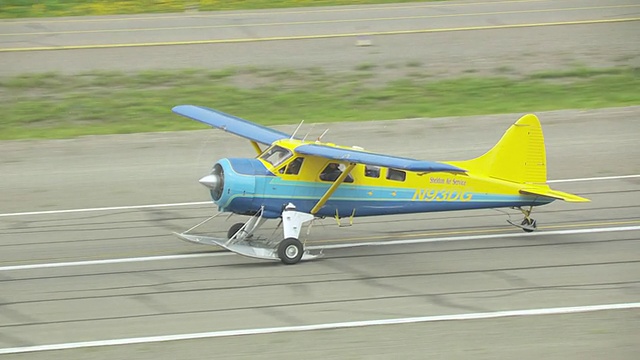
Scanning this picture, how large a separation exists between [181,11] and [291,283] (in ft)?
83.3

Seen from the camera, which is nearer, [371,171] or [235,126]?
[371,171]

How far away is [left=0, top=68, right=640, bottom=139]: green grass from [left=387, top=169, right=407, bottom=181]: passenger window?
9087 mm

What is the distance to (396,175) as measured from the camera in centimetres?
1566

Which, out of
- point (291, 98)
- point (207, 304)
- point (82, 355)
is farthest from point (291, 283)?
point (291, 98)

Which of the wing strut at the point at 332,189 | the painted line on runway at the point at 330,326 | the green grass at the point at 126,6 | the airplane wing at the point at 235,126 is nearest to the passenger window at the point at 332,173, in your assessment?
the wing strut at the point at 332,189

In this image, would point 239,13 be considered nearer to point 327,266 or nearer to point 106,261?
point 106,261

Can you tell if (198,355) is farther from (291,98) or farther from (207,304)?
(291,98)

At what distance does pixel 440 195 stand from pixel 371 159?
2.14m

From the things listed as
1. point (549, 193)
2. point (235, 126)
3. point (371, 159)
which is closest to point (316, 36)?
point (235, 126)

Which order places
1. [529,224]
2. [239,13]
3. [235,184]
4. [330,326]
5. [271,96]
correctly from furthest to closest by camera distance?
[239,13] → [271,96] → [529,224] → [235,184] → [330,326]

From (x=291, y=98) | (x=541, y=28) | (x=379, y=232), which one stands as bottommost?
(x=379, y=232)

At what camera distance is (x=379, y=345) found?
12102 mm

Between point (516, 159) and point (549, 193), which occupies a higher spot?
point (516, 159)

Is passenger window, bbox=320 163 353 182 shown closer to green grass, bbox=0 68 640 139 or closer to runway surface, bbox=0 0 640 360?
runway surface, bbox=0 0 640 360
